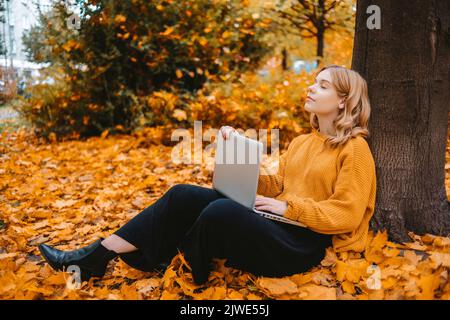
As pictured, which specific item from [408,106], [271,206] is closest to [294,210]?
[271,206]

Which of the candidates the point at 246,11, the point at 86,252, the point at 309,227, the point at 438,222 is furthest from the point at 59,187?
the point at 246,11

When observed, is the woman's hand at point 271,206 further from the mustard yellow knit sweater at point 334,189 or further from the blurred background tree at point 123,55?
the blurred background tree at point 123,55

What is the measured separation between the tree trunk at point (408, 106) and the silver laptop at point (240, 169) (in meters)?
0.80

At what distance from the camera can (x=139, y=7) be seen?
6.35 metres

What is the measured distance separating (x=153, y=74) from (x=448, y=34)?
16.7 feet

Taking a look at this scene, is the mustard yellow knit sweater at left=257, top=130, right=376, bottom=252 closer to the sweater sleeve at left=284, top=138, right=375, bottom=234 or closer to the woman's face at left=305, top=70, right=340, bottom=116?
the sweater sleeve at left=284, top=138, right=375, bottom=234

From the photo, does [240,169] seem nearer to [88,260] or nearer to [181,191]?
[181,191]

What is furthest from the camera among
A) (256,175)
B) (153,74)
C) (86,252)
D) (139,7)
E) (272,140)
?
(153,74)

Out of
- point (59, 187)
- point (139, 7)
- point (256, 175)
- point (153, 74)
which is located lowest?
point (59, 187)

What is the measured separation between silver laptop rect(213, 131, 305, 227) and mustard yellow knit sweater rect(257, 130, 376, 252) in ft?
0.36

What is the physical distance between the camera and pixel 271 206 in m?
2.07

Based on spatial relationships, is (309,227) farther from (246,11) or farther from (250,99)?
(246,11)

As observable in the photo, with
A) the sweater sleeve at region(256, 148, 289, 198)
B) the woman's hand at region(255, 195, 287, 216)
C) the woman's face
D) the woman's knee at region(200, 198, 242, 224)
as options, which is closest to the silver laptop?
the woman's hand at region(255, 195, 287, 216)

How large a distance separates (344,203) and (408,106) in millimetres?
785
